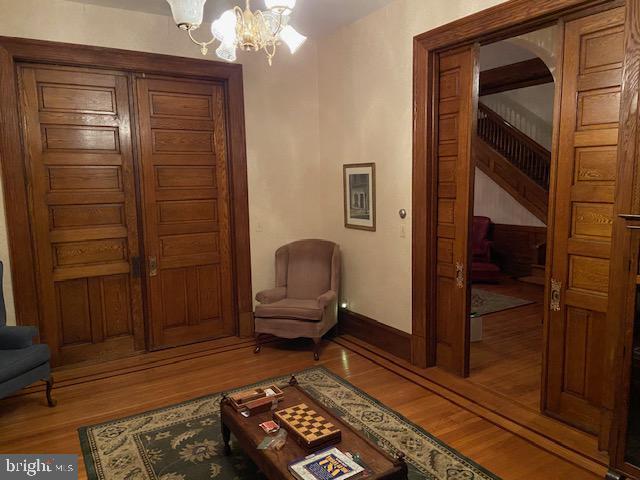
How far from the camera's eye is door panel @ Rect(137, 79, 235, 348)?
13.8 feet

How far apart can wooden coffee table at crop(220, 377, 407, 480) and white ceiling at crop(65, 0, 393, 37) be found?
3002mm

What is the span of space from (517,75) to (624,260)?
14.1ft

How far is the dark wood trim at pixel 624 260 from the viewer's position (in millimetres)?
2215

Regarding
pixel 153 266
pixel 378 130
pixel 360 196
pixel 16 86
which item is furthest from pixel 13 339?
pixel 378 130

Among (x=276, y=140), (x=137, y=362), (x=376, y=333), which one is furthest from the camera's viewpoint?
(x=276, y=140)

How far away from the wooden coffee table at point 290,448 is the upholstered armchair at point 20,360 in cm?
147

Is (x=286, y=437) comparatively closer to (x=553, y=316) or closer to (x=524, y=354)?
(x=553, y=316)

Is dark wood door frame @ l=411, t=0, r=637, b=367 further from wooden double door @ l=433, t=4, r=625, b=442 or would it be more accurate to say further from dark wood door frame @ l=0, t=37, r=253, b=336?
dark wood door frame @ l=0, t=37, r=253, b=336

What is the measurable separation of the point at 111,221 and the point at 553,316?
355 centimetres

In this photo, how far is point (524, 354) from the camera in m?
4.06

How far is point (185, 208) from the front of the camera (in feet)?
14.4

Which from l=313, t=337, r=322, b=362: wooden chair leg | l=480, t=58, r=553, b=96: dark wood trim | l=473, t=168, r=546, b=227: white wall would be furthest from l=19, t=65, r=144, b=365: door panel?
l=473, t=168, r=546, b=227: white wall

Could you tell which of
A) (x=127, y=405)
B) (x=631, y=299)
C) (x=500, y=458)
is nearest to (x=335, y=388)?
(x=500, y=458)

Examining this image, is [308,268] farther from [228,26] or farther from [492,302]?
[228,26]
